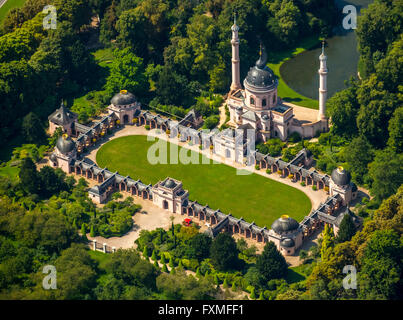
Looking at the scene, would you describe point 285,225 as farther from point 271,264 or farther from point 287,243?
point 271,264

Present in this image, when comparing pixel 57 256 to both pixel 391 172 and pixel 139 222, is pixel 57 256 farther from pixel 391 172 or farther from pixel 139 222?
pixel 391 172

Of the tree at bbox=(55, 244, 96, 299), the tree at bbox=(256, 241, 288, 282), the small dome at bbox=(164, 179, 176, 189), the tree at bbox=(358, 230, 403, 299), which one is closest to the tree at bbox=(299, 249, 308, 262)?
the tree at bbox=(256, 241, 288, 282)

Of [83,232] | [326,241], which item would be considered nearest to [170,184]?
[83,232]

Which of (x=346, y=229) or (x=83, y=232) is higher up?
(x=346, y=229)

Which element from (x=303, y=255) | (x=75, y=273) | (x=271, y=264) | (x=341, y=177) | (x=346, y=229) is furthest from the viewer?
(x=341, y=177)

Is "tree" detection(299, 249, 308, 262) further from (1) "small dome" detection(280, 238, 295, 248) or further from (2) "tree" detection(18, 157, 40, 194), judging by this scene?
(2) "tree" detection(18, 157, 40, 194)

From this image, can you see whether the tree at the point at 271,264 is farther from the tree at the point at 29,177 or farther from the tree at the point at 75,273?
the tree at the point at 29,177

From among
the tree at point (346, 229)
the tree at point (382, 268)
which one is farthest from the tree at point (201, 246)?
the tree at point (382, 268)
